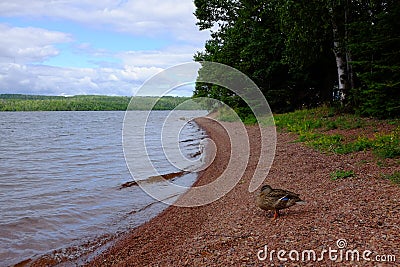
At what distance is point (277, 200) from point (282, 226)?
0.55 metres

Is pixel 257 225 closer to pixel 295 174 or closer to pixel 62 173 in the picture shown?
pixel 295 174

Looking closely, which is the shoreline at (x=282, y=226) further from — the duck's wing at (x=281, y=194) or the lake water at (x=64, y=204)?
the lake water at (x=64, y=204)

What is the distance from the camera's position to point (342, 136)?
1459 centimetres

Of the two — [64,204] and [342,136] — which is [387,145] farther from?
[64,204]

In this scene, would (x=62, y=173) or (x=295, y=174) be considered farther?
(x=62, y=173)

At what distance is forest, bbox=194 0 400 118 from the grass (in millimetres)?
876

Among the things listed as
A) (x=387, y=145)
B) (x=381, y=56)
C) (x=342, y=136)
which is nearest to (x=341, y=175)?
(x=387, y=145)

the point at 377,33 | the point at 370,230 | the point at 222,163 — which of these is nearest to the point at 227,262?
the point at 370,230

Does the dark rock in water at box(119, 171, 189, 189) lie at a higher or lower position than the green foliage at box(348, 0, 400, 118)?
lower

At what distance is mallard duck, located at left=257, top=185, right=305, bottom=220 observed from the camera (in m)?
6.57

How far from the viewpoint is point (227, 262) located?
5125 mm

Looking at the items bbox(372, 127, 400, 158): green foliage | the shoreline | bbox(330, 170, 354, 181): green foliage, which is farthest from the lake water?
bbox(372, 127, 400, 158): green foliage

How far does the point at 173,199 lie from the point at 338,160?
542 cm

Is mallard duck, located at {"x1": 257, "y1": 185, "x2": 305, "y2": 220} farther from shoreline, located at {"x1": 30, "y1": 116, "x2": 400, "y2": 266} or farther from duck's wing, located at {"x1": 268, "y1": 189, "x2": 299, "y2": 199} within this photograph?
shoreline, located at {"x1": 30, "y1": 116, "x2": 400, "y2": 266}
